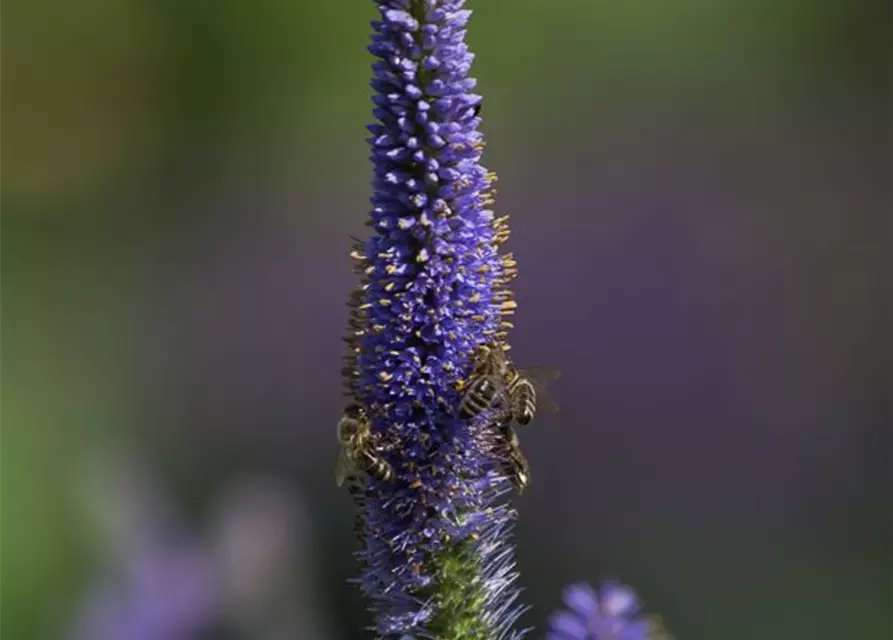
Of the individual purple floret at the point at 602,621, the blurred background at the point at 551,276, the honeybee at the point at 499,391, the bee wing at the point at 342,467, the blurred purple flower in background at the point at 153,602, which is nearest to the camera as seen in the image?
the individual purple floret at the point at 602,621

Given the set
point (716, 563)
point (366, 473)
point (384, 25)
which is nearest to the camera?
point (384, 25)

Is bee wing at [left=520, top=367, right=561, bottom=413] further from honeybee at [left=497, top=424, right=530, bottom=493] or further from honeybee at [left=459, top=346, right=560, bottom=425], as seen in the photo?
honeybee at [left=497, top=424, right=530, bottom=493]

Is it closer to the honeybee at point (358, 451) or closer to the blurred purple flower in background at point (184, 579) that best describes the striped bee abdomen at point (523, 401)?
the honeybee at point (358, 451)

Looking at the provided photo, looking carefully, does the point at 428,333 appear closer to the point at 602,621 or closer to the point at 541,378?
the point at 541,378

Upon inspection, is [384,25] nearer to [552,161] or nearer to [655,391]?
[655,391]

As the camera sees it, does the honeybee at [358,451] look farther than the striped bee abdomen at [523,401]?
No

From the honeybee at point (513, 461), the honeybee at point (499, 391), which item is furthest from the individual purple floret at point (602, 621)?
the honeybee at point (513, 461)

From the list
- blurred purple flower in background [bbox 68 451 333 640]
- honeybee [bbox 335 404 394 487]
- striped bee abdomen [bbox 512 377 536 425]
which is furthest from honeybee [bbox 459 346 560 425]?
blurred purple flower in background [bbox 68 451 333 640]

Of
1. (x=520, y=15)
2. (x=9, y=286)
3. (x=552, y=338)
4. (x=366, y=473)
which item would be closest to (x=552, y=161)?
(x=520, y=15)

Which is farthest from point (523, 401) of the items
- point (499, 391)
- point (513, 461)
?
point (499, 391)
